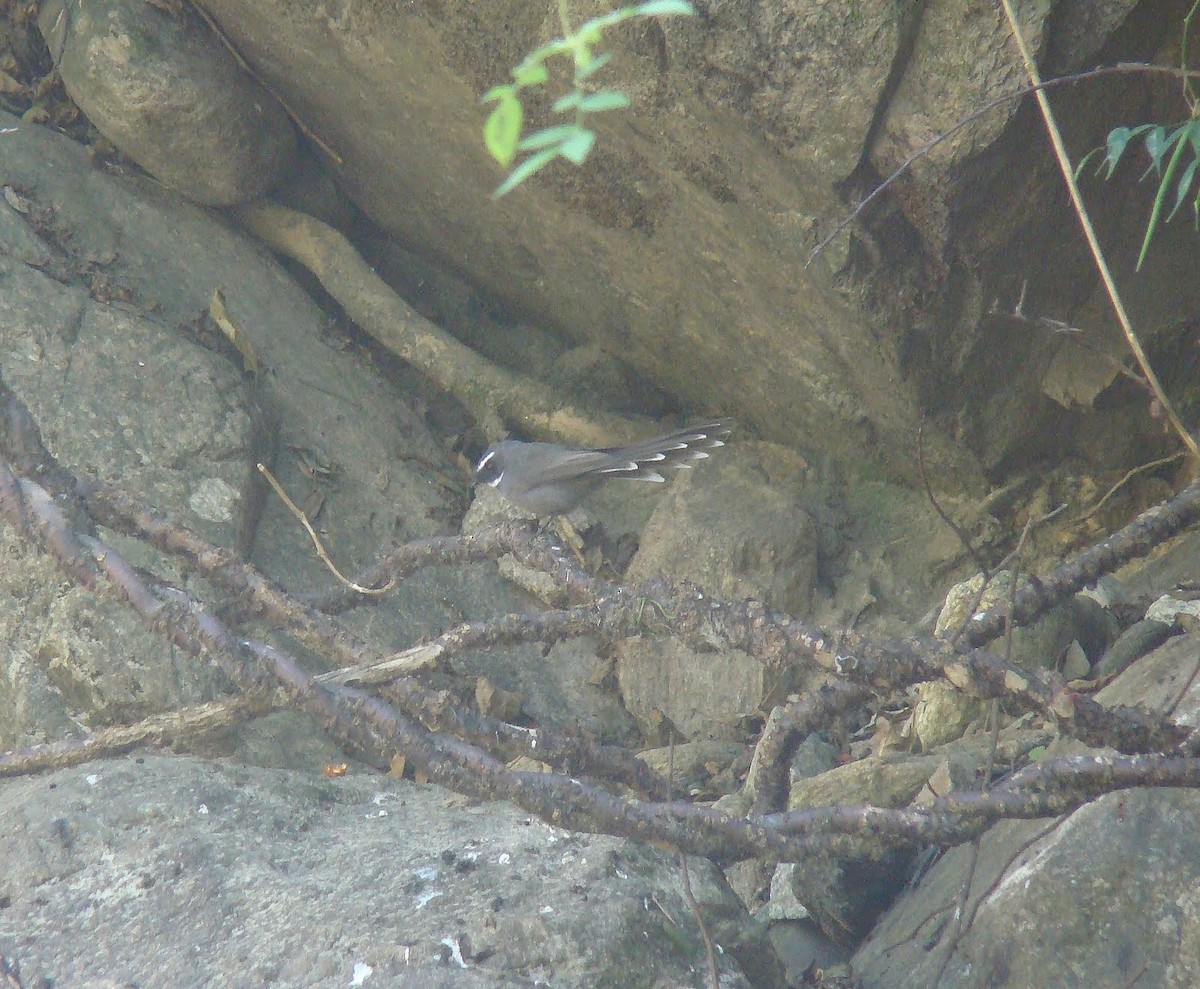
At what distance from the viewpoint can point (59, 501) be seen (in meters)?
3.17

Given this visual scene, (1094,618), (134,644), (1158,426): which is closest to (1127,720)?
(1094,618)

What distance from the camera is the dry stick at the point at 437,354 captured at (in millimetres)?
5648

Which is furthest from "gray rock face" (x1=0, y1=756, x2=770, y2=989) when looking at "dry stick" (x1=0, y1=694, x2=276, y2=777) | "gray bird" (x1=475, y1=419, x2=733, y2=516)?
"gray bird" (x1=475, y1=419, x2=733, y2=516)

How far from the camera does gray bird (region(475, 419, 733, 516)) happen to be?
455 cm

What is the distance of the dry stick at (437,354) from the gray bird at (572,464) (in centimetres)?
33

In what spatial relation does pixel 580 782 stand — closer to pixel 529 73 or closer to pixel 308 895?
pixel 308 895

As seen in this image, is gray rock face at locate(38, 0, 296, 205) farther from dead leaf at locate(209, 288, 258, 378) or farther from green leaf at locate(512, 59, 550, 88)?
green leaf at locate(512, 59, 550, 88)

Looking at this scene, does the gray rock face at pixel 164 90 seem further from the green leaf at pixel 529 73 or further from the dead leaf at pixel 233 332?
the green leaf at pixel 529 73

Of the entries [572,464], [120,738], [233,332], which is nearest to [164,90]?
[233,332]

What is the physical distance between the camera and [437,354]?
569cm

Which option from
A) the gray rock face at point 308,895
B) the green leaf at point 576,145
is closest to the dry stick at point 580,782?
the gray rock face at point 308,895

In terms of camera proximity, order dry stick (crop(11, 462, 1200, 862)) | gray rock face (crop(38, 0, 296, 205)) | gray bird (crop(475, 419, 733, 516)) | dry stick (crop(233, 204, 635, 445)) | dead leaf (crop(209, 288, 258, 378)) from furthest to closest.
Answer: dry stick (crop(233, 204, 635, 445)) < dead leaf (crop(209, 288, 258, 378)) < gray rock face (crop(38, 0, 296, 205)) < gray bird (crop(475, 419, 733, 516)) < dry stick (crop(11, 462, 1200, 862))

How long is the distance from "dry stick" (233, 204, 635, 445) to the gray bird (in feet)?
1.09

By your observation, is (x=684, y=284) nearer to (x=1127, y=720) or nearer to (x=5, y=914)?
(x=1127, y=720)
